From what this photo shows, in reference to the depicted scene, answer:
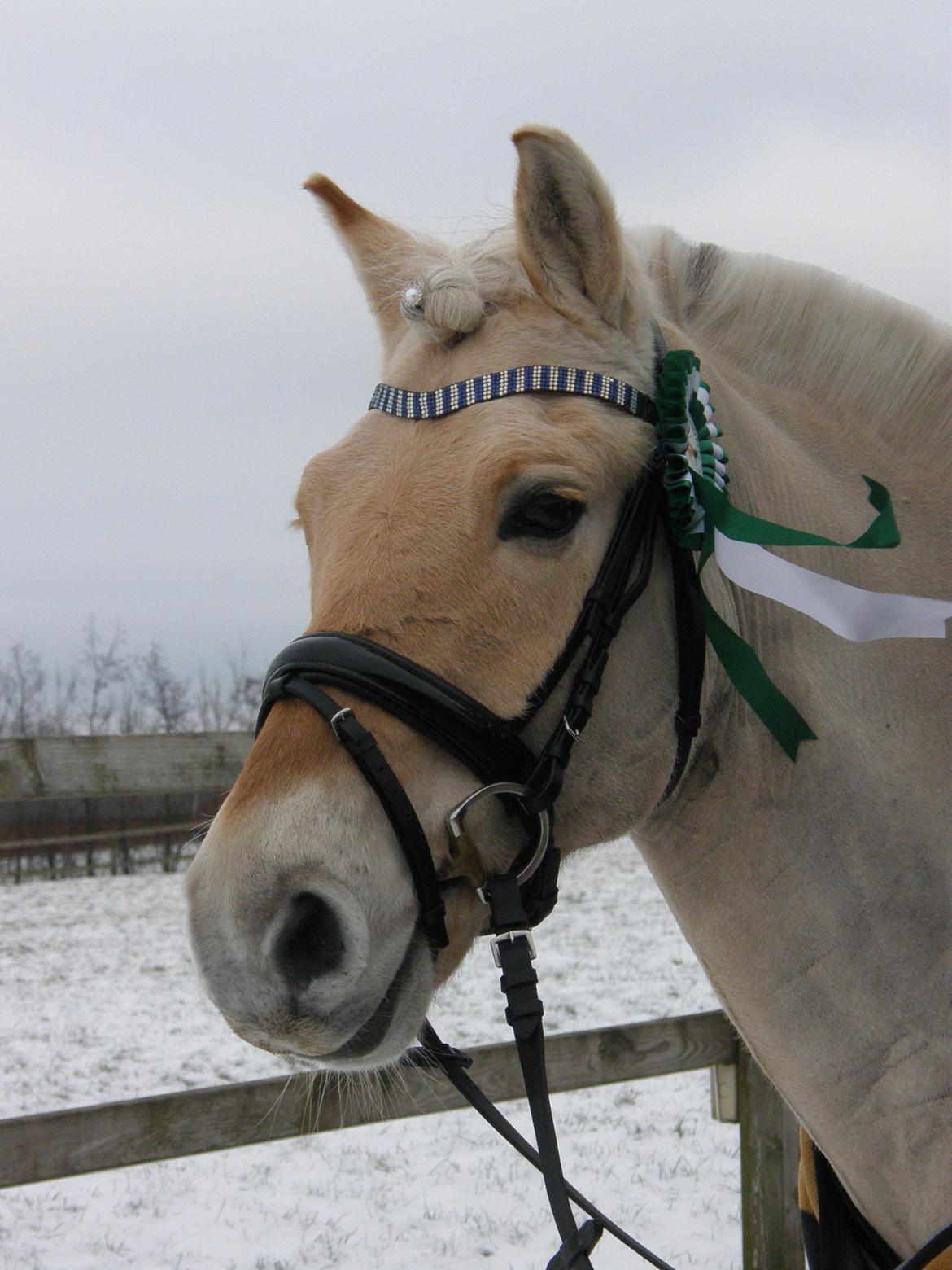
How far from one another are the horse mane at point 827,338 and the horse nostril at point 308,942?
4.29ft

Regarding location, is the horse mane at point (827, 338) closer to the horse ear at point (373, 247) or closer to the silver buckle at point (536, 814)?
the horse ear at point (373, 247)

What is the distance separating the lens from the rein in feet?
4.93

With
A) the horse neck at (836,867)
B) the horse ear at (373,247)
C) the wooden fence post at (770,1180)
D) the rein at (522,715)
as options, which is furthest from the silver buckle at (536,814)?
the wooden fence post at (770,1180)

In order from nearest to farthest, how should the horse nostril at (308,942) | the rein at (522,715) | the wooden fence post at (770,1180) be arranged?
the horse nostril at (308,942) → the rein at (522,715) → the wooden fence post at (770,1180)

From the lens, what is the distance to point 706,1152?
5199 millimetres

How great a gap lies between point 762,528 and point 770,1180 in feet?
10.3

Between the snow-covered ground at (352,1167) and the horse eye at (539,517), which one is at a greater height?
the horse eye at (539,517)

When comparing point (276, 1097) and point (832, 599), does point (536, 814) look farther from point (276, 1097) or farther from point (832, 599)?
point (276, 1097)

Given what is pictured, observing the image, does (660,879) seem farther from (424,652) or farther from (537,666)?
(424,652)

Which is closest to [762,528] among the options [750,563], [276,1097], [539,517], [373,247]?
[750,563]

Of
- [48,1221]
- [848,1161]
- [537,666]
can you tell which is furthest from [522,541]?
[48,1221]

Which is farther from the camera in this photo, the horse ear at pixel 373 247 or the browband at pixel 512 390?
the horse ear at pixel 373 247

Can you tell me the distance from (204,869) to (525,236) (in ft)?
3.77

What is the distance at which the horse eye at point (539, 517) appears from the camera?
5.19 ft
